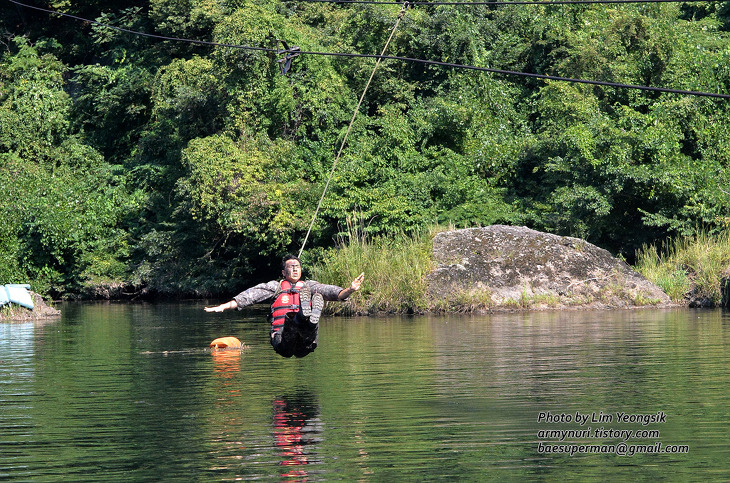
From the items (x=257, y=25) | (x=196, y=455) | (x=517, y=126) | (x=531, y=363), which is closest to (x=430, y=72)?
(x=517, y=126)

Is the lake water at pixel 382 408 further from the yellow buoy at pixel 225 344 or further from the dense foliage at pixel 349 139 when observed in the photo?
the dense foliage at pixel 349 139

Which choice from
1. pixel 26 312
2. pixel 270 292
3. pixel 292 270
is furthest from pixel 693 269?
pixel 26 312

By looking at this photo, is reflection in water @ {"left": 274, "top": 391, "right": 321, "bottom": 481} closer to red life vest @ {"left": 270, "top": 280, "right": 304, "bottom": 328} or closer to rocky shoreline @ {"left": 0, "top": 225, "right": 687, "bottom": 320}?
red life vest @ {"left": 270, "top": 280, "right": 304, "bottom": 328}

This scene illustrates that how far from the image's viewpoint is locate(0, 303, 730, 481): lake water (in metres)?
9.38

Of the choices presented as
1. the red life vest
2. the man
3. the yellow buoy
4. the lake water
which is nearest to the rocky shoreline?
the lake water

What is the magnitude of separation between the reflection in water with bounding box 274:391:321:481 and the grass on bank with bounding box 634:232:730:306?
18638mm

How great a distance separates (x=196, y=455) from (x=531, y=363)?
7.54 m

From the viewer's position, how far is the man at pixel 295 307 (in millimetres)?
→ 13602

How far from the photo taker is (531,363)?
1616cm

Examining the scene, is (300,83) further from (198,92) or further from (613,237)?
(613,237)

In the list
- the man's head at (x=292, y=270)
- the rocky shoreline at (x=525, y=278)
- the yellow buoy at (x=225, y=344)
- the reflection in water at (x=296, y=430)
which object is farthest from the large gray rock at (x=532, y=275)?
the reflection in water at (x=296, y=430)

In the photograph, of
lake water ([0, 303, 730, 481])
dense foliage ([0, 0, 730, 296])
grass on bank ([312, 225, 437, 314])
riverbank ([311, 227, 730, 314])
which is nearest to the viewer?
lake water ([0, 303, 730, 481])

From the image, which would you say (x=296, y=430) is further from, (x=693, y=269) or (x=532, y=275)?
(x=693, y=269)

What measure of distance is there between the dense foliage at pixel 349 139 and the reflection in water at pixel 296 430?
1820 cm
